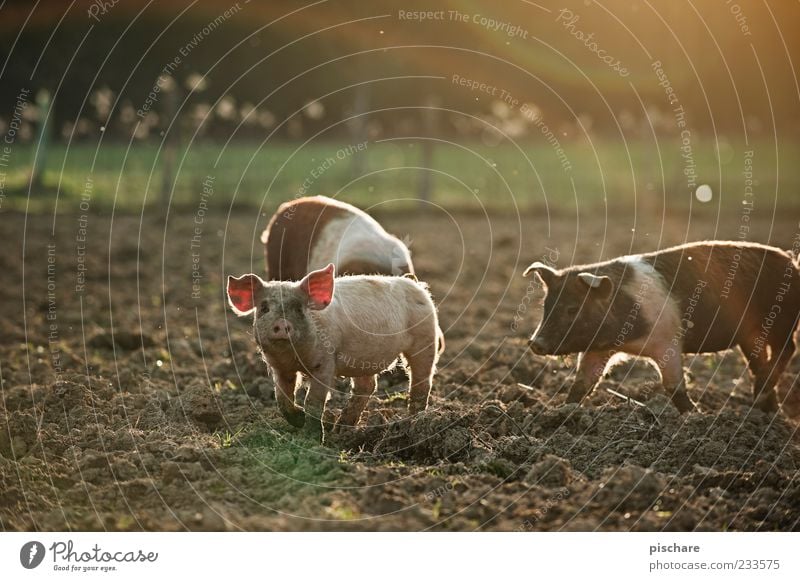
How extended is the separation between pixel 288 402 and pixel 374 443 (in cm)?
79

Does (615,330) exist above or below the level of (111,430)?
above

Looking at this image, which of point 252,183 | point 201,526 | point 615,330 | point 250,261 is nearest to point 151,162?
point 252,183

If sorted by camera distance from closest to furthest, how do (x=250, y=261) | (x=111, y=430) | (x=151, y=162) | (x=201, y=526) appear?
1. (x=201, y=526)
2. (x=111, y=430)
3. (x=250, y=261)
4. (x=151, y=162)

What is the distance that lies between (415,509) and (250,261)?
12.6m

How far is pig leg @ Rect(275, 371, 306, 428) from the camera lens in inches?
341

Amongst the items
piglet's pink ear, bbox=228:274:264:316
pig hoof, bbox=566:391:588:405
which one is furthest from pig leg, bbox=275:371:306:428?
pig hoof, bbox=566:391:588:405

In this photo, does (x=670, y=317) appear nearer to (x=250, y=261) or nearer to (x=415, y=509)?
(x=415, y=509)

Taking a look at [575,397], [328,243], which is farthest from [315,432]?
[328,243]

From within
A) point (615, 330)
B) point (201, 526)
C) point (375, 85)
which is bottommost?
point (201, 526)

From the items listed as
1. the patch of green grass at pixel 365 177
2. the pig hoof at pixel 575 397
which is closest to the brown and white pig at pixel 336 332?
the pig hoof at pixel 575 397

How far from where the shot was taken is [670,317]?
33.3 feet

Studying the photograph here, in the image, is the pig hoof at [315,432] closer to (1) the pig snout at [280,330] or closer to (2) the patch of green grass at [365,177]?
(1) the pig snout at [280,330]

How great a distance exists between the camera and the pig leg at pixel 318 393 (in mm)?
8562

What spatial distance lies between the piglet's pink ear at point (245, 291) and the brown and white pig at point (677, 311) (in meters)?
2.67
